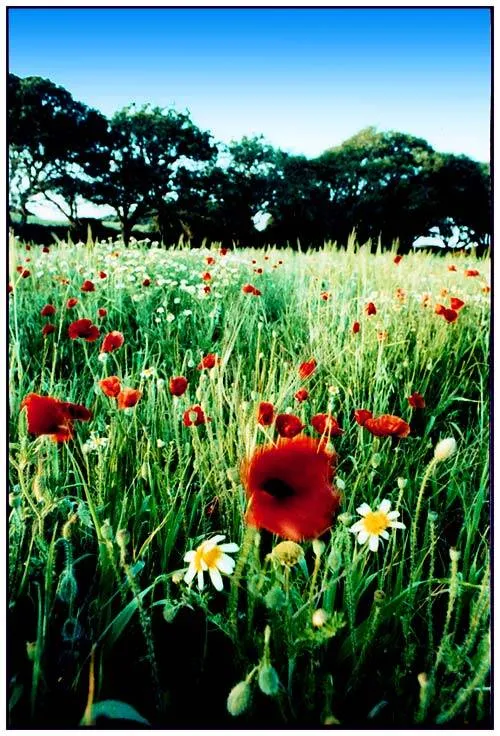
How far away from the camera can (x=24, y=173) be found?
1295mm

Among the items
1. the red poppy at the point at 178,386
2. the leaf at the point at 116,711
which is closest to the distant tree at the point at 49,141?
the red poppy at the point at 178,386

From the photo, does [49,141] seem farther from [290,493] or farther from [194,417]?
[290,493]

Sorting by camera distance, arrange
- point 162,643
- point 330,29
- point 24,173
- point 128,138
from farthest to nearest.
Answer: point 128,138 → point 24,173 → point 330,29 → point 162,643

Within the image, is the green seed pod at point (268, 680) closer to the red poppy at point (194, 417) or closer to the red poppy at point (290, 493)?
the red poppy at point (290, 493)

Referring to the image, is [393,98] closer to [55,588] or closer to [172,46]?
[172,46]

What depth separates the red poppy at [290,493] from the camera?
2.07 feet

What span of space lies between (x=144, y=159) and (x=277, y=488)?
52.6 inches

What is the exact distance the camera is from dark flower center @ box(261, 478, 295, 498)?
64cm

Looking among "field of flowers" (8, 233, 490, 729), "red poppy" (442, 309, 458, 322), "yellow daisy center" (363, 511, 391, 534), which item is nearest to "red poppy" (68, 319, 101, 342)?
"field of flowers" (8, 233, 490, 729)

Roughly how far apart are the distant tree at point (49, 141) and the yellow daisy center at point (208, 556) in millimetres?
953

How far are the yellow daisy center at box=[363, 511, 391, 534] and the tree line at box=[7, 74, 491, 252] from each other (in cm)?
67

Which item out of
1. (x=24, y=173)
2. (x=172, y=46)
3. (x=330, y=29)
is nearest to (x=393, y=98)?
(x=330, y=29)

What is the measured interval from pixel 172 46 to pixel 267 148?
548 mm

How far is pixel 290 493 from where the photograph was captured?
0.65 m
